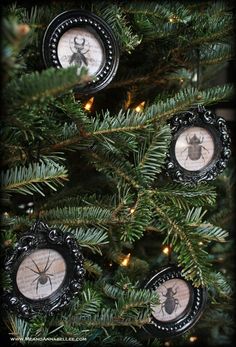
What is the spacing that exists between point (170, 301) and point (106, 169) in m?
0.26

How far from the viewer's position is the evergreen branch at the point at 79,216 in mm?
623

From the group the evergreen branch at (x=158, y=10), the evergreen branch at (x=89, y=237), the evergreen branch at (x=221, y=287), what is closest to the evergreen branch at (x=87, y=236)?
the evergreen branch at (x=89, y=237)

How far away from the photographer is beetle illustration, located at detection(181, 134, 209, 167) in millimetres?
674

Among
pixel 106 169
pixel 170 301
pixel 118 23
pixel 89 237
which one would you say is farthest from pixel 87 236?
pixel 118 23

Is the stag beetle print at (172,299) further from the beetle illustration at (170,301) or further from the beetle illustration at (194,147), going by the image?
the beetle illustration at (194,147)

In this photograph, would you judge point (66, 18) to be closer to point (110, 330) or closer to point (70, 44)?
point (70, 44)

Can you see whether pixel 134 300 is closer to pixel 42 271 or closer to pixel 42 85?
pixel 42 271

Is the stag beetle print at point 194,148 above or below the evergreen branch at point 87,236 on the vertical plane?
above

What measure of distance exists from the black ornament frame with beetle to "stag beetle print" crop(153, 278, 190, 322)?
7.3 inches

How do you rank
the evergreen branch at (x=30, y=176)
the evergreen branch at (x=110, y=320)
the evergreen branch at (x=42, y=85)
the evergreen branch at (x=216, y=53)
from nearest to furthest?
the evergreen branch at (x=42, y=85) → the evergreen branch at (x=30, y=176) → the evergreen branch at (x=110, y=320) → the evergreen branch at (x=216, y=53)

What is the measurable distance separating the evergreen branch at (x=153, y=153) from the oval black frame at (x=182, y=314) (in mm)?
179

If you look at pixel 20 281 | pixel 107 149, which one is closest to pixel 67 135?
pixel 107 149

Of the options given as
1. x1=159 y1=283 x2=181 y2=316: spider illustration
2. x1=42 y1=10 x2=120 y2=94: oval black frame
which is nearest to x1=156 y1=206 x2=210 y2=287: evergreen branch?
x1=159 y1=283 x2=181 y2=316: spider illustration

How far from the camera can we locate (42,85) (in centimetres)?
40
